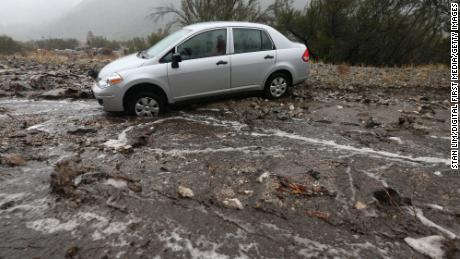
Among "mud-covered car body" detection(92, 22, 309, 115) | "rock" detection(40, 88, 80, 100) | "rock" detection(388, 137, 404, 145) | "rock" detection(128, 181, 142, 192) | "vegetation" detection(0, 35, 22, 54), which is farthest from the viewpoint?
"vegetation" detection(0, 35, 22, 54)

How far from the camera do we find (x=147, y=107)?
6.10m

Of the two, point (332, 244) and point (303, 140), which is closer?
point (332, 244)

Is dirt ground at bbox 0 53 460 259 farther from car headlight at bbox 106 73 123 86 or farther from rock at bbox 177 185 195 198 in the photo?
car headlight at bbox 106 73 123 86

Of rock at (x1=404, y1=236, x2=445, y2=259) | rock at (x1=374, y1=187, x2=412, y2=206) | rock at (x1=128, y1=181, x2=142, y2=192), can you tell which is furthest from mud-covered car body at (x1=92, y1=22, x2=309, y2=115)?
rock at (x1=404, y1=236, x2=445, y2=259)

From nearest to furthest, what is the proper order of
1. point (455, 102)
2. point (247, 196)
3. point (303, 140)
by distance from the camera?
point (247, 196) < point (303, 140) < point (455, 102)

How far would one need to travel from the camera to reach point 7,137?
5.34 meters

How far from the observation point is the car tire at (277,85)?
7.07 meters

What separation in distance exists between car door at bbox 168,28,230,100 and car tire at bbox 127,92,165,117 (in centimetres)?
35

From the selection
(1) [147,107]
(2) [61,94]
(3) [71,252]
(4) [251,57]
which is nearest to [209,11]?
(2) [61,94]

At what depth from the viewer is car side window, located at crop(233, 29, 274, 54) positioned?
6.55 metres

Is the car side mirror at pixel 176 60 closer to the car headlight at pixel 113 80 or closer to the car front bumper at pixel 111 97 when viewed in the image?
the car headlight at pixel 113 80

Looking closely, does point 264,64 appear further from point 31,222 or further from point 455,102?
point 31,222

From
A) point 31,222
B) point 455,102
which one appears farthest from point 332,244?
point 455,102

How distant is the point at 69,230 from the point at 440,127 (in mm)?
5998
